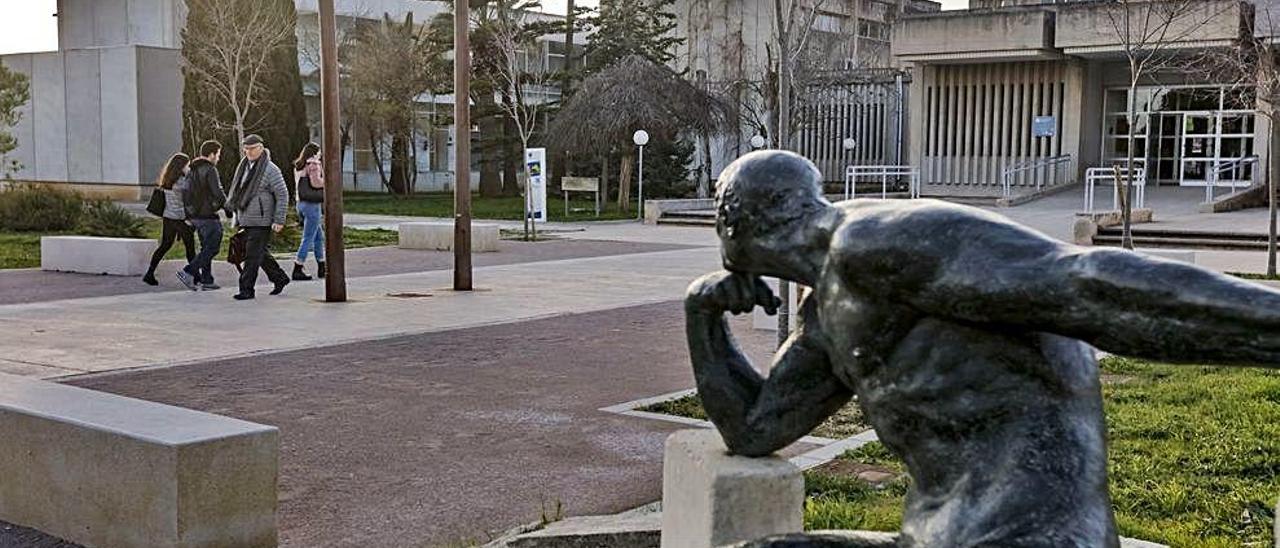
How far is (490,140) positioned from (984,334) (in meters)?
41.2

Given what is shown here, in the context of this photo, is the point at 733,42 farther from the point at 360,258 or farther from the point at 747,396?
the point at 747,396

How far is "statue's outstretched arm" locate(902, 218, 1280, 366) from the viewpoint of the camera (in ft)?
5.25

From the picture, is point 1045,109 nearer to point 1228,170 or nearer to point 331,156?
point 1228,170

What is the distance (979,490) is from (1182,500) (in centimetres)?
409

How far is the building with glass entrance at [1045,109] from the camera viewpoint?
35.3 metres

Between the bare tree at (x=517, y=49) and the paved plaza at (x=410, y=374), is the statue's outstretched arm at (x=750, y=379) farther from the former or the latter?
the bare tree at (x=517, y=49)

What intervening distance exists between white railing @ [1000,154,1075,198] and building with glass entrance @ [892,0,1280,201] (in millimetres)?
29

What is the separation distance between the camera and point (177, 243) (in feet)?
68.7

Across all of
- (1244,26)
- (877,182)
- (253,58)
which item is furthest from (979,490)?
(877,182)

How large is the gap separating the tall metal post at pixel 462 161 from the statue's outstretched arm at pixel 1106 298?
13.2 meters

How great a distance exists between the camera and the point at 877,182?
40.7 metres

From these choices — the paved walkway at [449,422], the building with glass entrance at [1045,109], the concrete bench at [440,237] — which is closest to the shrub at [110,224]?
the concrete bench at [440,237]

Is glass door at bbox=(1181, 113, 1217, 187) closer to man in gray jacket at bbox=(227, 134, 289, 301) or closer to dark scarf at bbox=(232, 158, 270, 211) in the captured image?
man in gray jacket at bbox=(227, 134, 289, 301)

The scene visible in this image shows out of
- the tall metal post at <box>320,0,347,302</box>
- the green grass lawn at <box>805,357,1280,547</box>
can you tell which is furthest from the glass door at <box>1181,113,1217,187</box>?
the green grass lawn at <box>805,357,1280,547</box>
